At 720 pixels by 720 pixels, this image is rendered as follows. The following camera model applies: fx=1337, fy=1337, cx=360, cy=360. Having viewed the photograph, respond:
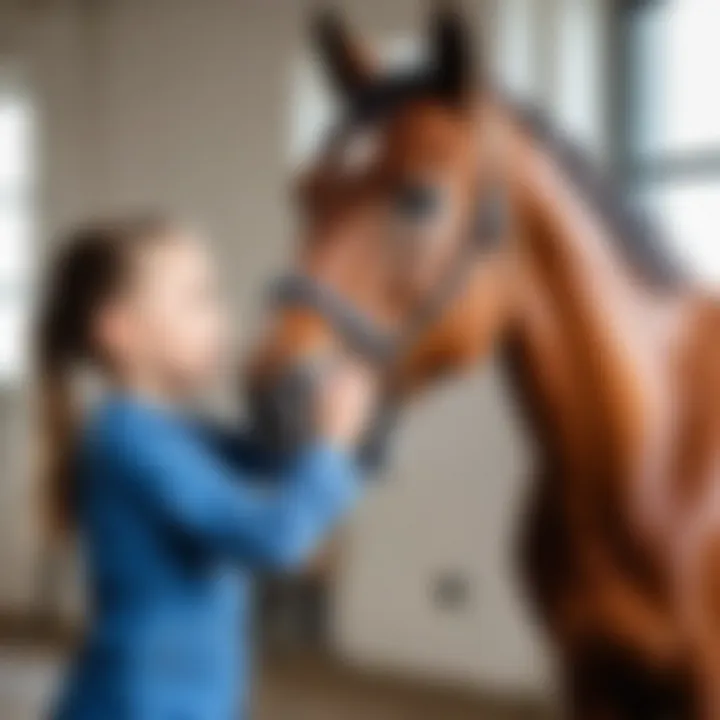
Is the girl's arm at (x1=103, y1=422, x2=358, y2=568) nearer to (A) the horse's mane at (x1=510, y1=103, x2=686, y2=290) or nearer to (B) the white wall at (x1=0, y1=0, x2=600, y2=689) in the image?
(A) the horse's mane at (x1=510, y1=103, x2=686, y2=290)

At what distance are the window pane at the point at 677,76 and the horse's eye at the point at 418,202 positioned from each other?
3.56 ft

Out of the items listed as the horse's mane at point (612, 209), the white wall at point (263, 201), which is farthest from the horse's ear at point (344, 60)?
the white wall at point (263, 201)

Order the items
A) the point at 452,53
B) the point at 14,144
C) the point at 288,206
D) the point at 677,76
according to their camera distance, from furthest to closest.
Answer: the point at 14,144 → the point at 288,206 → the point at 677,76 → the point at 452,53

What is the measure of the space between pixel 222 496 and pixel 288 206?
1185 millimetres

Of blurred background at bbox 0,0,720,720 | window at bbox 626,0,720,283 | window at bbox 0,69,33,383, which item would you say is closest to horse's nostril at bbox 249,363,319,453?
blurred background at bbox 0,0,720,720

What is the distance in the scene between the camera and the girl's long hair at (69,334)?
3.49 feet

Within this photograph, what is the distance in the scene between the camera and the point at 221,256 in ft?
8.57

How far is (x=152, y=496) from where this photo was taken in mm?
1003

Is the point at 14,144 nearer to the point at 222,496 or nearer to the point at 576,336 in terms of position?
the point at 222,496

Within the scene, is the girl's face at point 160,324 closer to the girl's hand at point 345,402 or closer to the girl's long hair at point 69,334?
the girl's long hair at point 69,334

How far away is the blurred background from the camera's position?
195cm

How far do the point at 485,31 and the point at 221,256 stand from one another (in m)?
0.82

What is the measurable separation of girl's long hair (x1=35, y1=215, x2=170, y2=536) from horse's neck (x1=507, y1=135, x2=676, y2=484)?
0.34m

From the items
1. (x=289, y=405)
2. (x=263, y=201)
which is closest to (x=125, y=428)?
(x=289, y=405)
